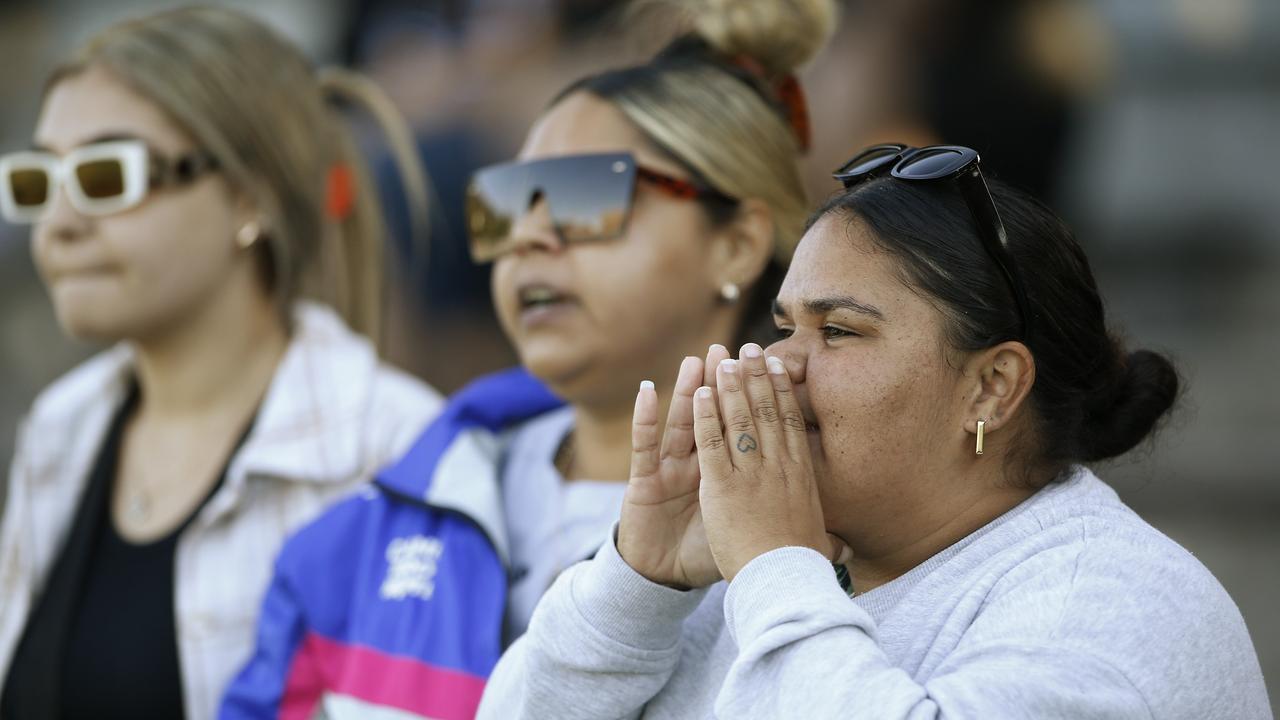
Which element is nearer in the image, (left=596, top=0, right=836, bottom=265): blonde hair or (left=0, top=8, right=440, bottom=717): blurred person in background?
(left=596, top=0, right=836, bottom=265): blonde hair

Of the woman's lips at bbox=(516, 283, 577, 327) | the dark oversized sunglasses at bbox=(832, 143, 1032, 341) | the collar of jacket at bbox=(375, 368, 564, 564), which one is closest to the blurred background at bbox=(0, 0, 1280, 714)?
the collar of jacket at bbox=(375, 368, 564, 564)

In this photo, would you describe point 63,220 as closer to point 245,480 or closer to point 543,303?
point 245,480

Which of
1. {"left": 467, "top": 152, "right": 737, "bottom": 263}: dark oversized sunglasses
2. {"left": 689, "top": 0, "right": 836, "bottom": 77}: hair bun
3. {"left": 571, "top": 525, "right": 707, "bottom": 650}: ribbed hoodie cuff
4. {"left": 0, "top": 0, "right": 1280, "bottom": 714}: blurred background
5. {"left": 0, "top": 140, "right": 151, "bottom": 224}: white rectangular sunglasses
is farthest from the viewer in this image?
{"left": 0, "top": 0, "right": 1280, "bottom": 714}: blurred background

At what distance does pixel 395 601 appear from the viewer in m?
2.71

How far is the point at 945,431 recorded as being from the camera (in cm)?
189

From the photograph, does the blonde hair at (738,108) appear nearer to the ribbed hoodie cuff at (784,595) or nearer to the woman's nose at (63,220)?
the ribbed hoodie cuff at (784,595)

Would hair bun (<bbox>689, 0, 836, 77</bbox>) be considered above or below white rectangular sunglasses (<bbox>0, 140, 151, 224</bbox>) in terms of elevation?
above

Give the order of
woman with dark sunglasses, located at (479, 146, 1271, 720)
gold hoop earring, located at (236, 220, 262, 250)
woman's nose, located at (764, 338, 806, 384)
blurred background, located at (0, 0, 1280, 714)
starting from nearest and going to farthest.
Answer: woman with dark sunglasses, located at (479, 146, 1271, 720)
woman's nose, located at (764, 338, 806, 384)
gold hoop earring, located at (236, 220, 262, 250)
blurred background, located at (0, 0, 1280, 714)

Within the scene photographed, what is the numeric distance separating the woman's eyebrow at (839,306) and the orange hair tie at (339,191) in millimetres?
2016

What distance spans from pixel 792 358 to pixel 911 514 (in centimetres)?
26

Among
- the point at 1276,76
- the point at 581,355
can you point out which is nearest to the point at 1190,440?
the point at 1276,76

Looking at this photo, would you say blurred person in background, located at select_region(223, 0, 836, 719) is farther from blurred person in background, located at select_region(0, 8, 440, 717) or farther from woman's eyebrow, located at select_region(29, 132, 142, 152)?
woman's eyebrow, located at select_region(29, 132, 142, 152)

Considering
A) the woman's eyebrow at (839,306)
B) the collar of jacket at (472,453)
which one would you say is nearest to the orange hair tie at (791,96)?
the collar of jacket at (472,453)

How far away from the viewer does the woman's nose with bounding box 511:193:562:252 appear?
279 centimetres
